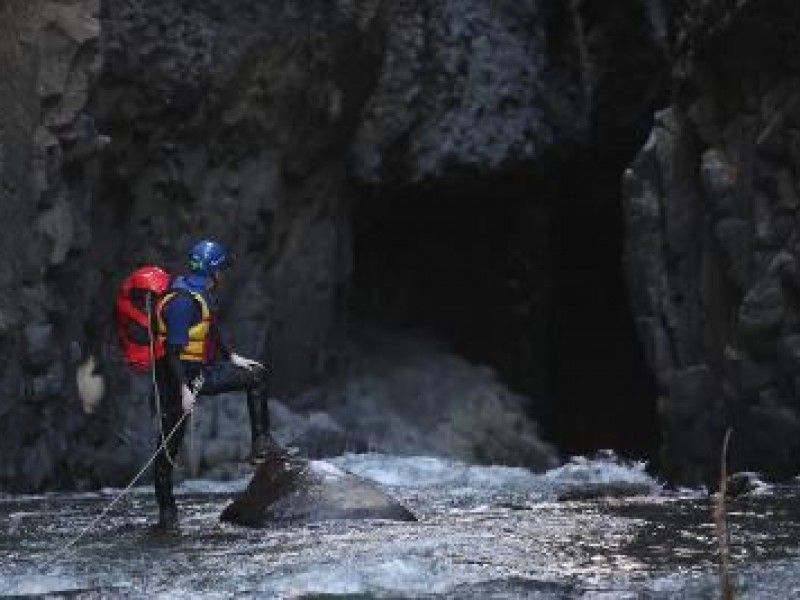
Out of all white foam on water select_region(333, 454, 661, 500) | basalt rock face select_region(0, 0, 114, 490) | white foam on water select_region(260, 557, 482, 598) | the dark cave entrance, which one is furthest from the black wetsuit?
the dark cave entrance

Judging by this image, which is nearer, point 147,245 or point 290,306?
point 147,245

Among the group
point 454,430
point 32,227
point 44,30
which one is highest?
point 44,30

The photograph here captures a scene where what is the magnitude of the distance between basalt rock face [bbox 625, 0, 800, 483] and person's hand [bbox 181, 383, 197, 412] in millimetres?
6579

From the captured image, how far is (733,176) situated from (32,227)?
8.14 m

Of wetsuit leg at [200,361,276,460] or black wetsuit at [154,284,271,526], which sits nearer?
black wetsuit at [154,284,271,526]

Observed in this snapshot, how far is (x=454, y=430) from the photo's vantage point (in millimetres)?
25797

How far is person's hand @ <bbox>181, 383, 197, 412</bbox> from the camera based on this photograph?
9.49 m

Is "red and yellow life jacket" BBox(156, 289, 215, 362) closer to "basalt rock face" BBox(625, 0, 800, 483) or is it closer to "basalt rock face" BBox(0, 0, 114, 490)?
"basalt rock face" BBox(0, 0, 114, 490)

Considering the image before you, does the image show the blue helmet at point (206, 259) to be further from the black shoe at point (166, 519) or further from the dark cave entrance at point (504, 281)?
the dark cave entrance at point (504, 281)

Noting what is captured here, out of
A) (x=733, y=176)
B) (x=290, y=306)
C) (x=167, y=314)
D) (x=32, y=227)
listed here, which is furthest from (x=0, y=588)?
(x=290, y=306)

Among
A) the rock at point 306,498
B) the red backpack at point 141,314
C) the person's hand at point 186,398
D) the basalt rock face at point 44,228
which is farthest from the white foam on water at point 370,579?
the basalt rock face at point 44,228

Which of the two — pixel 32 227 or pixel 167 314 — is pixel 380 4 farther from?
pixel 167 314

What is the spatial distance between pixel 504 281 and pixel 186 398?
1994cm

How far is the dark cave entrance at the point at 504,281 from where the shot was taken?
28.4 metres
